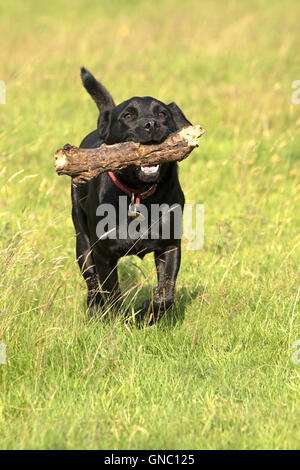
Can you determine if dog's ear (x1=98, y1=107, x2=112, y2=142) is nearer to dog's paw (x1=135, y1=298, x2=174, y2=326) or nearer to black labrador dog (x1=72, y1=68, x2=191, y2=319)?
black labrador dog (x1=72, y1=68, x2=191, y2=319)

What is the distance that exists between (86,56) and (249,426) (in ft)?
29.2

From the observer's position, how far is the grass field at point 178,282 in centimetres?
318

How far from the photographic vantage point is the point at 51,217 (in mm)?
5883

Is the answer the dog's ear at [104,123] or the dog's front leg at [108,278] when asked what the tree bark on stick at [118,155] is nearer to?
the dog's ear at [104,123]

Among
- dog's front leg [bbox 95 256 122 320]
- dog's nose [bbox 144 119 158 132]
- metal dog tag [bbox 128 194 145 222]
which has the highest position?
dog's nose [bbox 144 119 158 132]

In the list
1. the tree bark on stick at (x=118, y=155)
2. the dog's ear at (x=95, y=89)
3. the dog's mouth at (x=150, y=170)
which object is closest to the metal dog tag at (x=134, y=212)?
the dog's mouth at (x=150, y=170)

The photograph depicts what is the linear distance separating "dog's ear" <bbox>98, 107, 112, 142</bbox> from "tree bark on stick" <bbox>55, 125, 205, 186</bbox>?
0.70m

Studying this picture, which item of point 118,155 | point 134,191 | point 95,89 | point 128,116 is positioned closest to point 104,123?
point 128,116

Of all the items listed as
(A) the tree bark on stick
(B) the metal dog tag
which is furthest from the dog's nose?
(B) the metal dog tag

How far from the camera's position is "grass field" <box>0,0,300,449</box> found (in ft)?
10.4

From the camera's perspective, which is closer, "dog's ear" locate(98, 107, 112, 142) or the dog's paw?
the dog's paw

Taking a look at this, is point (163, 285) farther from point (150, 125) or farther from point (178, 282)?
point (150, 125)

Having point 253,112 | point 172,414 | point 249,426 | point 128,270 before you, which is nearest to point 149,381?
point 172,414

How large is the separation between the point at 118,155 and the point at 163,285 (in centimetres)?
93
